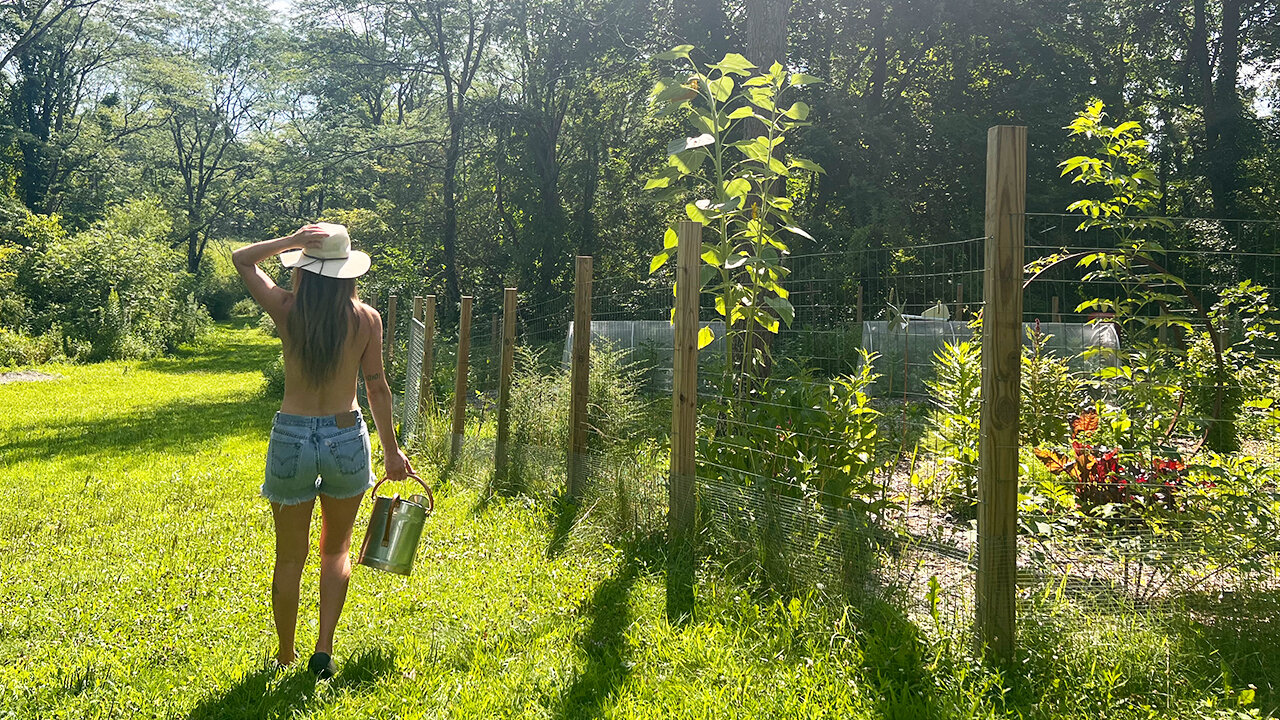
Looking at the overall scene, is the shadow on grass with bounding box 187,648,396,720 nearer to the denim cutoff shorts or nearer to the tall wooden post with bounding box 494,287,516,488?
the denim cutoff shorts

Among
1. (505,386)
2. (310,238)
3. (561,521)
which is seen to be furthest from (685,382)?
(505,386)

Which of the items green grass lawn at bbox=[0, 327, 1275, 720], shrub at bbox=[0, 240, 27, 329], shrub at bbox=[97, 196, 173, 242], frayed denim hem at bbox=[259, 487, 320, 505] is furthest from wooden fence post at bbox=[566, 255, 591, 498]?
shrub at bbox=[97, 196, 173, 242]

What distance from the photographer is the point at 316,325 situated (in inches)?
134

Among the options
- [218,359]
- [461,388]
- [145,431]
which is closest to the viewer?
[461,388]

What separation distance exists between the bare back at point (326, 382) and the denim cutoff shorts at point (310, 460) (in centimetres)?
4

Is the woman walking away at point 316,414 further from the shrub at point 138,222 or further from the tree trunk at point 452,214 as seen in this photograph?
the shrub at point 138,222

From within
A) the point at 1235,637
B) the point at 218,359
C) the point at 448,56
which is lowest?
the point at 1235,637

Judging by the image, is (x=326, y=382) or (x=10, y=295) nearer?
(x=326, y=382)

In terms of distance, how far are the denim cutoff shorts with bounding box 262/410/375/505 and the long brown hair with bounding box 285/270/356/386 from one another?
0.18 metres

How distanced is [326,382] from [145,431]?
9183 mm

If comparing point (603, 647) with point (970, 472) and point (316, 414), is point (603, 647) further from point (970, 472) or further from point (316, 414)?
point (970, 472)

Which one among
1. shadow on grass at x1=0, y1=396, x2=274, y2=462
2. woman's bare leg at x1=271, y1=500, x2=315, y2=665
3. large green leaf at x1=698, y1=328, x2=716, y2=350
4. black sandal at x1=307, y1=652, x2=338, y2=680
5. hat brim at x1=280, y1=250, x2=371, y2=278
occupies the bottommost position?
black sandal at x1=307, y1=652, x2=338, y2=680

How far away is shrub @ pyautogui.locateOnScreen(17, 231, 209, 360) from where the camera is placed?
72.7ft

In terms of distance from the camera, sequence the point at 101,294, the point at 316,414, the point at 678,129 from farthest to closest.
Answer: the point at 101,294 < the point at 678,129 < the point at 316,414
